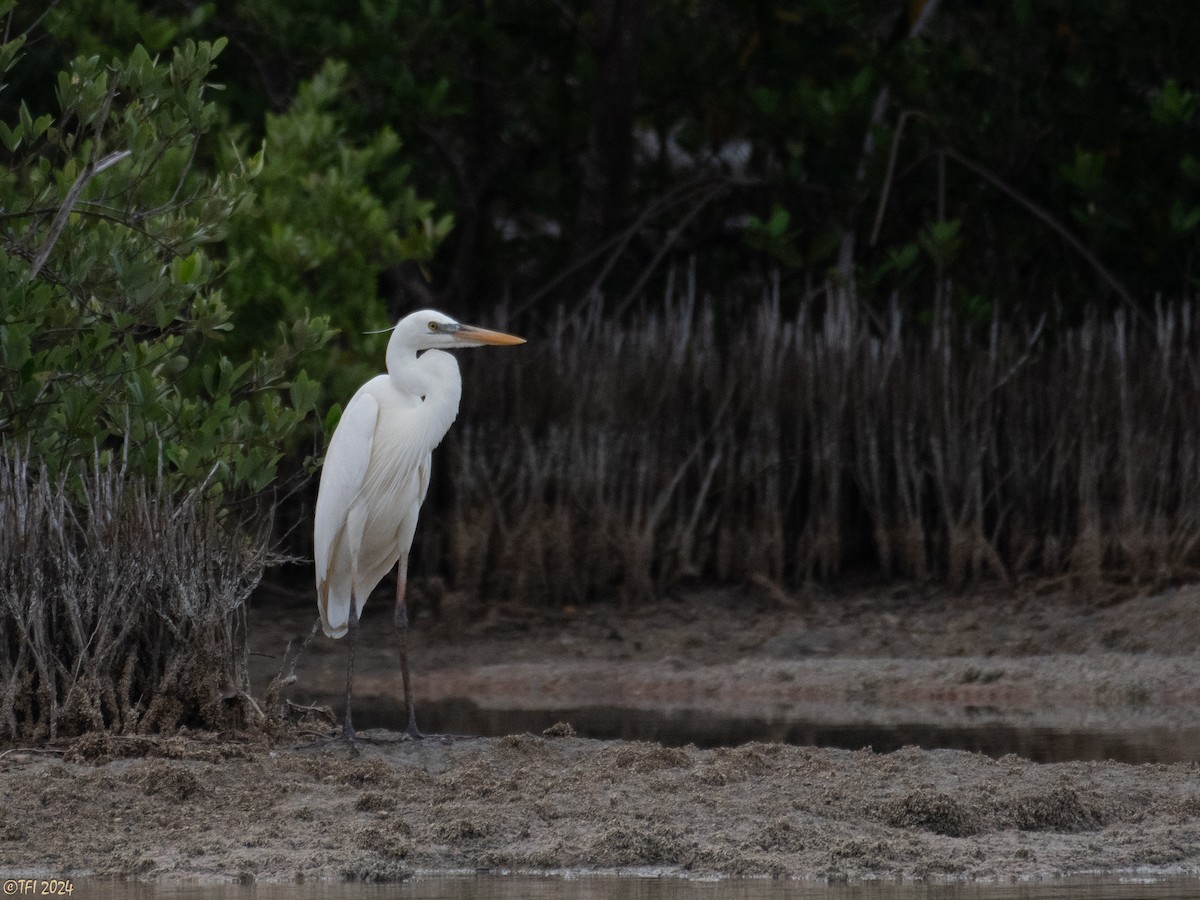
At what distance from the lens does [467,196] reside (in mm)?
14234

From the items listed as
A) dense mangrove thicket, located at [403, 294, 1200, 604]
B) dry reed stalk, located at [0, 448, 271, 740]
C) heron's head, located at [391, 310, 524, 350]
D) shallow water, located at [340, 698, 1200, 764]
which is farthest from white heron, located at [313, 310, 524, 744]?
dense mangrove thicket, located at [403, 294, 1200, 604]

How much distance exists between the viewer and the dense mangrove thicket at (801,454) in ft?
35.2

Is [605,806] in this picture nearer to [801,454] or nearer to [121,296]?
[121,296]

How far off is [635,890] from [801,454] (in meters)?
6.73

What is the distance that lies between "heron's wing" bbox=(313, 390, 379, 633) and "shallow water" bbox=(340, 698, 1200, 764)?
1024 mm

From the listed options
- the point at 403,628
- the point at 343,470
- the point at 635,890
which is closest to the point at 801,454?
the point at 403,628

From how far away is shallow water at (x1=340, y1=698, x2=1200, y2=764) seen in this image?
266 inches

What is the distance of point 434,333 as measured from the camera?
6.99 metres

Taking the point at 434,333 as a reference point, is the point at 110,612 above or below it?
below

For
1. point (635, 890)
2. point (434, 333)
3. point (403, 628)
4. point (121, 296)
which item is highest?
point (121, 296)

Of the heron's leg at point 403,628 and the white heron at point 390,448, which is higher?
the white heron at point 390,448

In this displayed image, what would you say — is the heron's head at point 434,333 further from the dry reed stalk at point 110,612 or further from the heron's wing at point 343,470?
the dry reed stalk at point 110,612

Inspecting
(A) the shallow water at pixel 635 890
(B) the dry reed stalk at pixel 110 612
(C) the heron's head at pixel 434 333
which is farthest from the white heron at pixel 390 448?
(A) the shallow water at pixel 635 890

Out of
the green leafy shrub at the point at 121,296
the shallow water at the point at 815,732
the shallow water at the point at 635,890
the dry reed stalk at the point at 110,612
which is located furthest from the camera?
the shallow water at the point at 815,732
